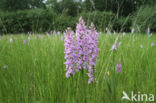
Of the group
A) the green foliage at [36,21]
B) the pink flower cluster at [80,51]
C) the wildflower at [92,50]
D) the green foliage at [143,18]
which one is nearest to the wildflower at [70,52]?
the pink flower cluster at [80,51]

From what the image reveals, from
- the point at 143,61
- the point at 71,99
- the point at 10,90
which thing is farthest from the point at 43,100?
the point at 143,61

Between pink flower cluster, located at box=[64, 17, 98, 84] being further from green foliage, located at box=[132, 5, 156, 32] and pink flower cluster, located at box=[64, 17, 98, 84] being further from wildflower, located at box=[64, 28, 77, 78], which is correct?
green foliage, located at box=[132, 5, 156, 32]

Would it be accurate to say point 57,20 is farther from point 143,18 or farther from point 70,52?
point 143,18

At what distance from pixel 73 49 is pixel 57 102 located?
467 millimetres

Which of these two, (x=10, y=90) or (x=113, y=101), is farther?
(x=10, y=90)

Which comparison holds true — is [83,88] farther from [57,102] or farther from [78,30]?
[78,30]

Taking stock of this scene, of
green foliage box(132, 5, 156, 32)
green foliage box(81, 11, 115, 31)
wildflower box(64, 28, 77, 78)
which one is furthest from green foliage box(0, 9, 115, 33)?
Answer: wildflower box(64, 28, 77, 78)

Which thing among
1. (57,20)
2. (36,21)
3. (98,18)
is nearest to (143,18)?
(98,18)

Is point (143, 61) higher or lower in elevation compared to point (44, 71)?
lower

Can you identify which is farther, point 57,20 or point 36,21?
point 36,21

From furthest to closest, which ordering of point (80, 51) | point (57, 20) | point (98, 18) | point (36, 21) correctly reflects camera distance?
point (36, 21) < point (98, 18) < point (57, 20) < point (80, 51)

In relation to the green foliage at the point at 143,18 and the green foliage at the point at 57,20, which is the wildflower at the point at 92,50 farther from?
the green foliage at the point at 143,18

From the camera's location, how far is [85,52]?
112 centimetres

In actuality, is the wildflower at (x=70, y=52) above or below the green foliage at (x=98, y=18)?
below
